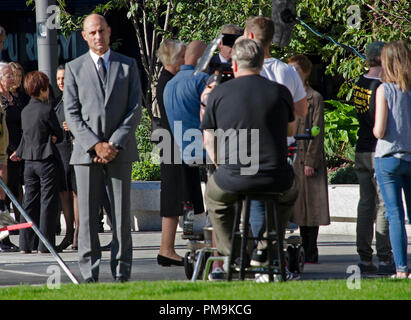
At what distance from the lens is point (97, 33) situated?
7875mm

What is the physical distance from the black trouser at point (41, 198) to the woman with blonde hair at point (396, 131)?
4.11 meters

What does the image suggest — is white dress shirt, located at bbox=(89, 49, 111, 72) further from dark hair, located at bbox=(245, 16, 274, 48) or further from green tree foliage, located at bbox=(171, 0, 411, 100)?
green tree foliage, located at bbox=(171, 0, 411, 100)

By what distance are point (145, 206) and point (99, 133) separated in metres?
5.58

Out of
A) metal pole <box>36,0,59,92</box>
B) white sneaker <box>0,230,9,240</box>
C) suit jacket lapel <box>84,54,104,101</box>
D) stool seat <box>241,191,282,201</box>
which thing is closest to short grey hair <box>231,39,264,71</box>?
stool seat <box>241,191,282,201</box>

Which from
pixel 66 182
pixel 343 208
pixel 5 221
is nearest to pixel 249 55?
pixel 5 221

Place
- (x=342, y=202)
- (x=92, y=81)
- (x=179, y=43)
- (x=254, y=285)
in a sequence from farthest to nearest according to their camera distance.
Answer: (x=342, y=202)
(x=179, y=43)
(x=92, y=81)
(x=254, y=285)

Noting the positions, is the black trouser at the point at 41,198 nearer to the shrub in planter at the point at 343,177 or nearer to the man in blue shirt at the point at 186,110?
the man in blue shirt at the point at 186,110

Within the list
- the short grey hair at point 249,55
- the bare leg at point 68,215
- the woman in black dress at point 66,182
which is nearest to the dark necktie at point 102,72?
the short grey hair at point 249,55

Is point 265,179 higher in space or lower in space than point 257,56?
lower

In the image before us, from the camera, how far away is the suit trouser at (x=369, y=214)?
8664 mm

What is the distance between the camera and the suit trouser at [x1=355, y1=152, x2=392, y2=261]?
8664 mm

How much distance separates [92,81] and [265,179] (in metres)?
1.85
